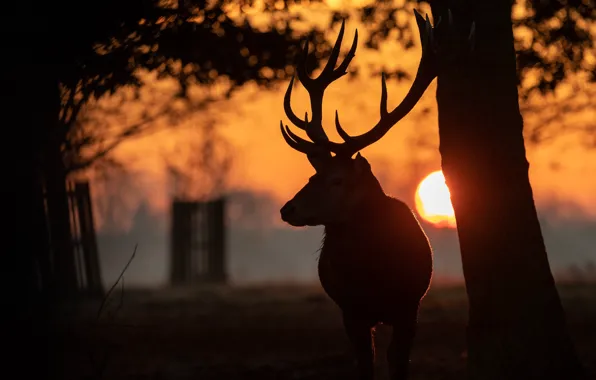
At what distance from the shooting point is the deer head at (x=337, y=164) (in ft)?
28.5

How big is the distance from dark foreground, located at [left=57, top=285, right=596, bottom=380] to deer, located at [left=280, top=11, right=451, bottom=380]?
1.54 m

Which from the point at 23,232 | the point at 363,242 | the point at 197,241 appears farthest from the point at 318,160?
the point at 197,241

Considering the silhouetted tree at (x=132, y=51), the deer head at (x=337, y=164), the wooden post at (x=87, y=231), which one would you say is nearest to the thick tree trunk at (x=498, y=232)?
the deer head at (x=337, y=164)

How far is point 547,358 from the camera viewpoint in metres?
9.40

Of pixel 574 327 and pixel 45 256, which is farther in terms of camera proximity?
pixel 574 327

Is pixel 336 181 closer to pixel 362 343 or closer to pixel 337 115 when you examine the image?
pixel 337 115

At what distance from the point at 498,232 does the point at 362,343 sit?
154cm

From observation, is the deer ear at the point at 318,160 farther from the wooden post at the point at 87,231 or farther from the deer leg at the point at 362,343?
the wooden post at the point at 87,231

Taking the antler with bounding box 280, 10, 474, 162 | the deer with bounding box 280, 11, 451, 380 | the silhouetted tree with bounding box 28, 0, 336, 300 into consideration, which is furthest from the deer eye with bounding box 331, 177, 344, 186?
the silhouetted tree with bounding box 28, 0, 336, 300

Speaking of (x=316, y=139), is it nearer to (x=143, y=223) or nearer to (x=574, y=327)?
(x=574, y=327)

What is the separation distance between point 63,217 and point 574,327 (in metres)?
7.51

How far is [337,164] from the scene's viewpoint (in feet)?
29.3

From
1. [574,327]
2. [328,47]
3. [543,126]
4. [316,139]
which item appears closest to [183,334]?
[328,47]

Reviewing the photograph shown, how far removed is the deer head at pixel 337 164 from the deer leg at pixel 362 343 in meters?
0.92
